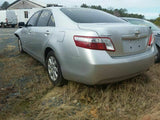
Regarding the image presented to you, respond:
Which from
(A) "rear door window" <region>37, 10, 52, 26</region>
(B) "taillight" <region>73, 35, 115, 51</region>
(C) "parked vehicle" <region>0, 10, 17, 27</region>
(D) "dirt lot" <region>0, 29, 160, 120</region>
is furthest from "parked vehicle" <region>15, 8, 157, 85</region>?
(C) "parked vehicle" <region>0, 10, 17, 27</region>

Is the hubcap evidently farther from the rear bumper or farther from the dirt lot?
the rear bumper

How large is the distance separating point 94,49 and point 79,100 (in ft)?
2.74

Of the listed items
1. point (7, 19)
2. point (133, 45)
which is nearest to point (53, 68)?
point (133, 45)

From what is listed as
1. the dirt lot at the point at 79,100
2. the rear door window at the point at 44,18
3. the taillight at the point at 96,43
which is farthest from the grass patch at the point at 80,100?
the rear door window at the point at 44,18

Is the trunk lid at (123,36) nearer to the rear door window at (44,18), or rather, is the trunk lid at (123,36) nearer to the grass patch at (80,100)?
the grass patch at (80,100)

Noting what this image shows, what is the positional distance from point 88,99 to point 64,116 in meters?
0.49

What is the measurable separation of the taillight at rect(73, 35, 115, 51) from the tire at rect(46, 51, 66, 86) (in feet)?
2.22

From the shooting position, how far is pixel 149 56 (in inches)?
94.0

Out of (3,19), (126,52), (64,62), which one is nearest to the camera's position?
(126,52)

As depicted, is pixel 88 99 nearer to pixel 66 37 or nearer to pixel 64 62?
pixel 64 62

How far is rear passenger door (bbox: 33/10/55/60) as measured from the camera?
2.81 m

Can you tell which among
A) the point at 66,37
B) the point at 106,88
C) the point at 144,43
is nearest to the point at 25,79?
the point at 66,37

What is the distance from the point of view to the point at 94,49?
77.2 inches

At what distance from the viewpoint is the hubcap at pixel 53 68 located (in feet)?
8.63
